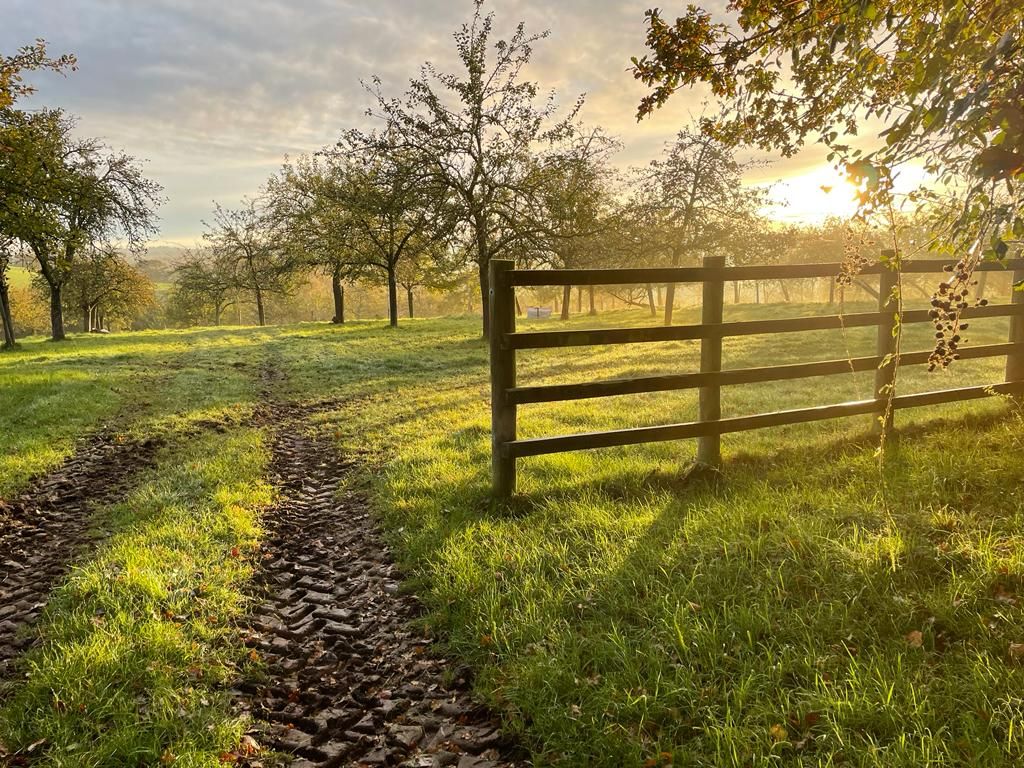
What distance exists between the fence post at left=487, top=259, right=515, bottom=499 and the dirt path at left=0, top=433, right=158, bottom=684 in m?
3.98

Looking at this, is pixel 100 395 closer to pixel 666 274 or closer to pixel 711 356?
pixel 666 274

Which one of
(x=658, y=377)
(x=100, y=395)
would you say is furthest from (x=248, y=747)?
(x=100, y=395)

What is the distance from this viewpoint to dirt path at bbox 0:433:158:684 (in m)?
4.27

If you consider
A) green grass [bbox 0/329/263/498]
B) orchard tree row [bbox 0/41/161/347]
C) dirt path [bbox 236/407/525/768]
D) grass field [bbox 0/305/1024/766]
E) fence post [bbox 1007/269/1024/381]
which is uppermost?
orchard tree row [bbox 0/41/161/347]

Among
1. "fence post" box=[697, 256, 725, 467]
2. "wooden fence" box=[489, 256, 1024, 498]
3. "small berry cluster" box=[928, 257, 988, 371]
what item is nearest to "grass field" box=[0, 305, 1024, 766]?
"fence post" box=[697, 256, 725, 467]

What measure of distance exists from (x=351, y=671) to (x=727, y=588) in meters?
2.73

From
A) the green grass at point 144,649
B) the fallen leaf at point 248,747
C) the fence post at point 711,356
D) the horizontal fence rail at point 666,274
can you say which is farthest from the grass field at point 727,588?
the horizontal fence rail at point 666,274

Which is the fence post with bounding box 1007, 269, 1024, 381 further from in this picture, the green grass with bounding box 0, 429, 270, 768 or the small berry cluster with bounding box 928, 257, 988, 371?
the green grass with bounding box 0, 429, 270, 768

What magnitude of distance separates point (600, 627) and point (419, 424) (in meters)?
6.89

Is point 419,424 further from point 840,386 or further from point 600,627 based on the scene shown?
point 840,386

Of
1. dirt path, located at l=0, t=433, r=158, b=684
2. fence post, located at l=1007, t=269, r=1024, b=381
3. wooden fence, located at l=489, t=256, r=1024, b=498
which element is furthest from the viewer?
fence post, located at l=1007, t=269, r=1024, b=381

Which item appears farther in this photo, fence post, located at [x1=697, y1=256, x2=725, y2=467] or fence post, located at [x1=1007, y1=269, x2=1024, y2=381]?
fence post, located at [x1=1007, y1=269, x2=1024, y2=381]

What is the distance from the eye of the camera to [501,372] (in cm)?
557

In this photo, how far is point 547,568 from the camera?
4.44 metres
